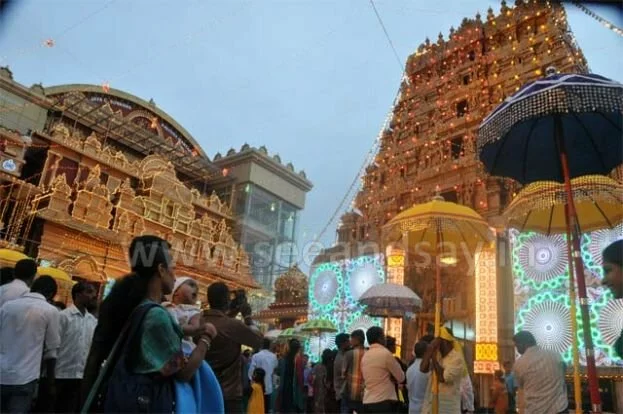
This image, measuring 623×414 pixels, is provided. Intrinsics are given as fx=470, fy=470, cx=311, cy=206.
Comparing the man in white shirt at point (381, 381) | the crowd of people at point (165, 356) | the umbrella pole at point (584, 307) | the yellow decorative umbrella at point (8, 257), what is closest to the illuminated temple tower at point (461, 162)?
the crowd of people at point (165, 356)

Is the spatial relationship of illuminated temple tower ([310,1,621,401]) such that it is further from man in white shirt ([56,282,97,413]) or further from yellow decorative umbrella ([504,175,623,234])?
man in white shirt ([56,282,97,413])

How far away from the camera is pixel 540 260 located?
1098 centimetres

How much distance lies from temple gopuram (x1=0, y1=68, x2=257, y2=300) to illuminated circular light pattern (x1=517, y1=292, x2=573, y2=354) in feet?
46.8

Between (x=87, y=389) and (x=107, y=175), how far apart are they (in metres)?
21.6

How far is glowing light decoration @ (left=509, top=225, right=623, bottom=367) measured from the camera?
963 centimetres

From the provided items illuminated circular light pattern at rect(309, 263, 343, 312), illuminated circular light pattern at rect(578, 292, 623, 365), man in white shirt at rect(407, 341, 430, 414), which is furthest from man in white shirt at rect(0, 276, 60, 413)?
illuminated circular light pattern at rect(309, 263, 343, 312)

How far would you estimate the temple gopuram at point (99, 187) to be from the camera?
1802 centimetres

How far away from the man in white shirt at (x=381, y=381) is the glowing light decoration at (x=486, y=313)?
23.5 feet

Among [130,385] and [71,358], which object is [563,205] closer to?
[130,385]

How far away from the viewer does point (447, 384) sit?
4668mm

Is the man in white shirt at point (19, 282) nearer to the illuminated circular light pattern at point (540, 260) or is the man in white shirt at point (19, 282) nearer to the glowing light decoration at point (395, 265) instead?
the illuminated circular light pattern at point (540, 260)

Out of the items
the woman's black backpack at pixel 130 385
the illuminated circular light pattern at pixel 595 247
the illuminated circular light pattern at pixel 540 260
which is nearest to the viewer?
the woman's black backpack at pixel 130 385

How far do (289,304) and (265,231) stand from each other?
10433 mm

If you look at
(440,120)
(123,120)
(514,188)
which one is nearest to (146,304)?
(514,188)
